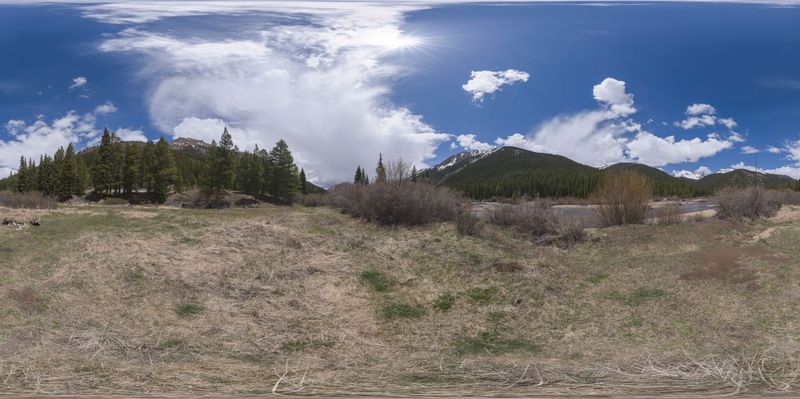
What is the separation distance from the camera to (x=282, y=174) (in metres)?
68.9

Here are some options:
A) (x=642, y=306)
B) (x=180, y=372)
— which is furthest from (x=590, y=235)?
(x=180, y=372)

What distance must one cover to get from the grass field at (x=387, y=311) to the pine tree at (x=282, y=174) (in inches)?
2110

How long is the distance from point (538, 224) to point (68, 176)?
71.1 m

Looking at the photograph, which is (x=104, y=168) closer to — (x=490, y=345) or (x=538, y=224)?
(x=538, y=224)

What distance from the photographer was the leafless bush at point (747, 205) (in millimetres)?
19297

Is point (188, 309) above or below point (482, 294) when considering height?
below

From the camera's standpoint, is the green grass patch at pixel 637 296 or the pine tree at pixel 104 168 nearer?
the green grass patch at pixel 637 296

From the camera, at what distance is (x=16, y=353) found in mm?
6551

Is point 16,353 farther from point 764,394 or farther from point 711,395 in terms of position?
point 764,394

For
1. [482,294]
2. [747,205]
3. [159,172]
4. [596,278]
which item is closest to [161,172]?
[159,172]

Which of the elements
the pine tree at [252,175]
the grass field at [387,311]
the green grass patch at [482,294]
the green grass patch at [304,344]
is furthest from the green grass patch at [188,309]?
the pine tree at [252,175]

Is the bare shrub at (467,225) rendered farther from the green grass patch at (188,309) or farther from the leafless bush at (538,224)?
the green grass patch at (188,309)

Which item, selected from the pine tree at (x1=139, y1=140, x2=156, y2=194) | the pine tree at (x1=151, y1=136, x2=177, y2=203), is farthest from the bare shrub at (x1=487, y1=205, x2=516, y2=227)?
the pine tree at (x1=139, y1=140, x2=156, y2=194)

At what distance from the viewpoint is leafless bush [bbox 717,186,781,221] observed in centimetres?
1930
